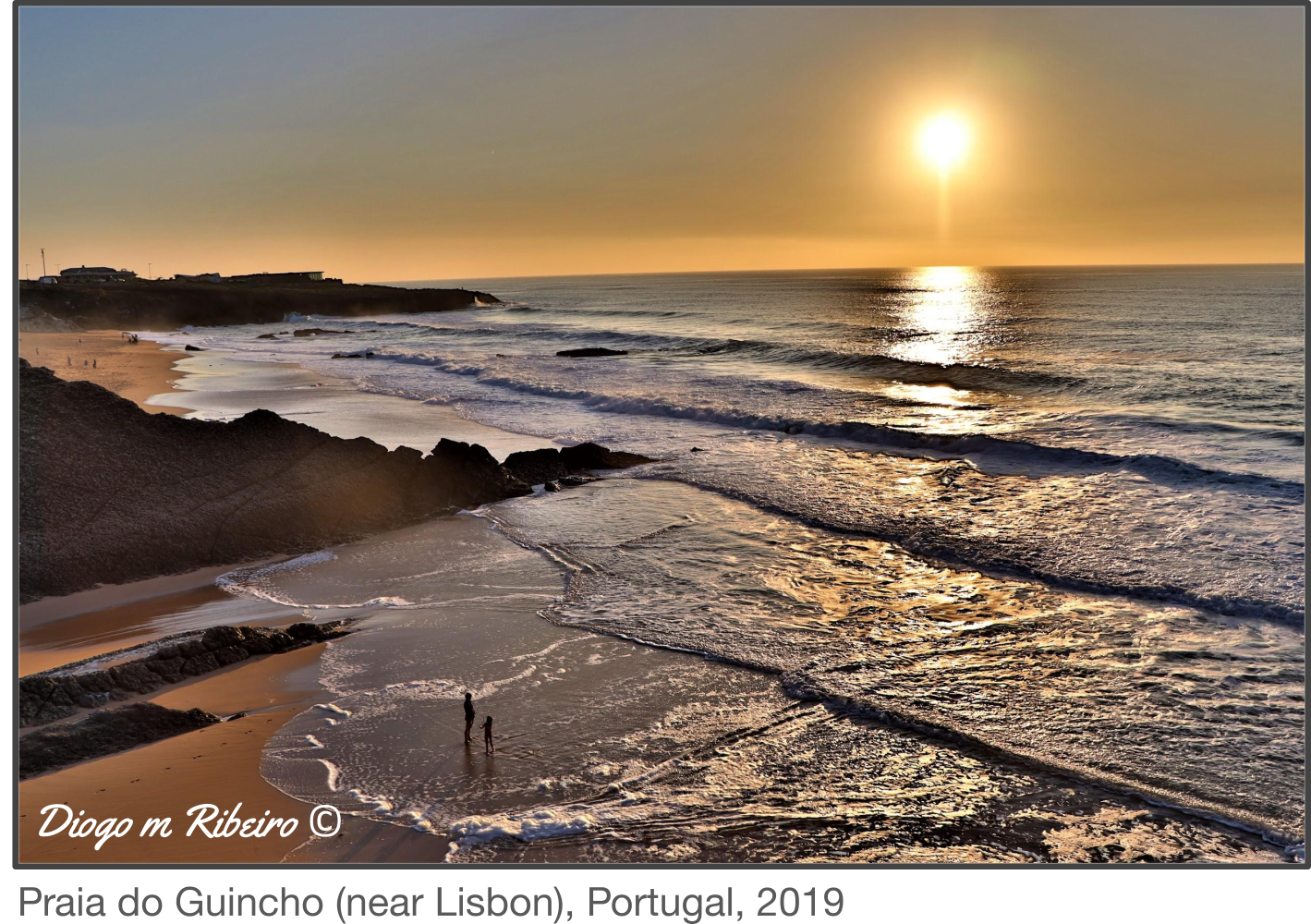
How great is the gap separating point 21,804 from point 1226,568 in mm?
18677

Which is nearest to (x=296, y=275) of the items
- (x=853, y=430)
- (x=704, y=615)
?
(x=853, y=430)

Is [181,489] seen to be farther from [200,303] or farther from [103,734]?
[200,303]

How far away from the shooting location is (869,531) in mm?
18625

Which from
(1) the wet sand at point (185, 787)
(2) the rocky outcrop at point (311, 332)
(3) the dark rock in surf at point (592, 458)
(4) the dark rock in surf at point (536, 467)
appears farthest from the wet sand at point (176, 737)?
(2) the rocky outcrop at point (311, 332)

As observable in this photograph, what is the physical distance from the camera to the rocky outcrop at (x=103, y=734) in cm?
936

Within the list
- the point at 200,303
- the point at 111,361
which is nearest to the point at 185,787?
the point at 111,361

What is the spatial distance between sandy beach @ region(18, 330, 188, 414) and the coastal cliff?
16030 millimetres

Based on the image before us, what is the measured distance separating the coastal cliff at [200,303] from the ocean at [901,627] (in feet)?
246

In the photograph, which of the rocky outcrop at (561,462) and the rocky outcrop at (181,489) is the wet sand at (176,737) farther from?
the rocky outcrop at (561,462)

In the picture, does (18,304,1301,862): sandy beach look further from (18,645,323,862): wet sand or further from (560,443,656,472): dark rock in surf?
(560,443,656,472): dark rock in surf

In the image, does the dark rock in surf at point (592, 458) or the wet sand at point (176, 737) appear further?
the dark rock in surf at point (592, 458)

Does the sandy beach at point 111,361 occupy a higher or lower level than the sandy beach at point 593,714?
higher

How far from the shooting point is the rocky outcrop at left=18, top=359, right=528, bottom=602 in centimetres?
1563

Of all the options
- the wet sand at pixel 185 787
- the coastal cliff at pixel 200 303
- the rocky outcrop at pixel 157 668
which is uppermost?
the coastal cliff at pixel 200 303
